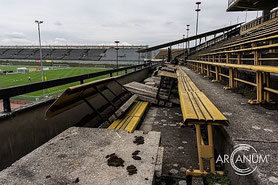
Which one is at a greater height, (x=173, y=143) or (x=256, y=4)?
(x=256, y=4)

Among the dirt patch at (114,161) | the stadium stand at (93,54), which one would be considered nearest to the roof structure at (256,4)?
the dirt patch at (114,161)

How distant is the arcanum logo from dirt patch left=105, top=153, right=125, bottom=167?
1.14m

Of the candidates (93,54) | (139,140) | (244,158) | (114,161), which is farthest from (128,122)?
(93,54)

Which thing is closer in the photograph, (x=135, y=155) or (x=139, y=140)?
(x=135, y=155)

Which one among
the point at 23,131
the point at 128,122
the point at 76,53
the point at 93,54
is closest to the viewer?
the point at 23,131

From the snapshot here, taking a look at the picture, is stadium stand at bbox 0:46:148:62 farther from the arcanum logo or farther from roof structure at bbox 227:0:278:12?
the arcanum logo

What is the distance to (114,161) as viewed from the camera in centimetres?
173

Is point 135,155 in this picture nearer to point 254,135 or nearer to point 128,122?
point 254,135

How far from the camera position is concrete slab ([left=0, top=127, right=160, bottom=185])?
1.48 metres

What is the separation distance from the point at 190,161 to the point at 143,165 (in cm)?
134

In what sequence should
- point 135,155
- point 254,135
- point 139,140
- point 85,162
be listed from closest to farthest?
point 85,162
point 135,155
point 139,140
point 254,135

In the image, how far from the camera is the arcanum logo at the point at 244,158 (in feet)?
5.44

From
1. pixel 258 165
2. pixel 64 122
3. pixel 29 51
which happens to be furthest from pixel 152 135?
pixel 29 51

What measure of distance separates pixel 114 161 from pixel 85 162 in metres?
0.28
